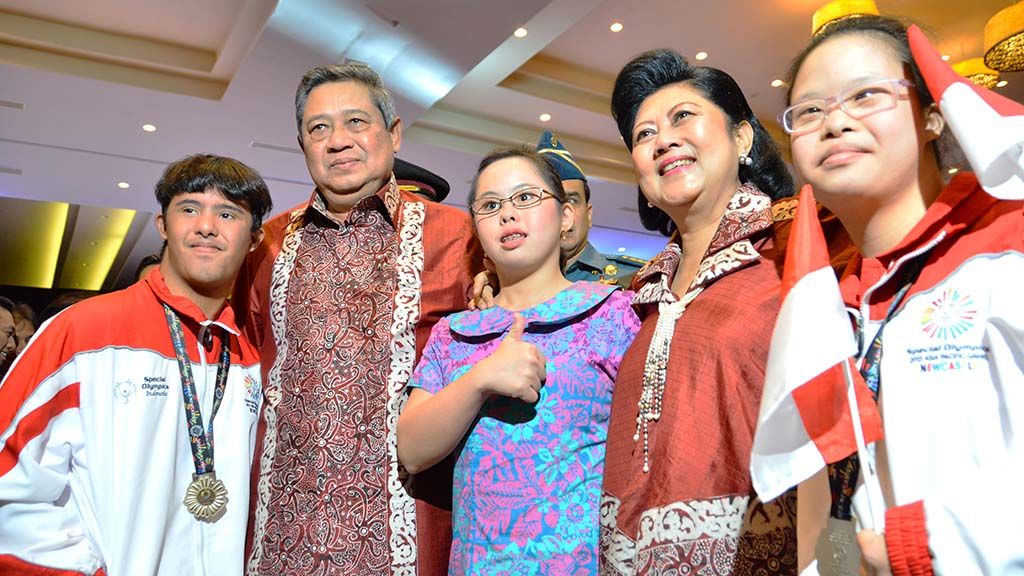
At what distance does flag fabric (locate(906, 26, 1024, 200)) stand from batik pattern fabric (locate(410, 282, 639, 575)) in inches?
32.0

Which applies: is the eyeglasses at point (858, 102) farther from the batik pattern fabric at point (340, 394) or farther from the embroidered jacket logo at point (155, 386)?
the embroidered jacket logo at point (155, 386)

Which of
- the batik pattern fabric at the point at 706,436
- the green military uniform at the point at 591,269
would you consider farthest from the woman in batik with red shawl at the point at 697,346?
the green military uniform at the point at 591,269

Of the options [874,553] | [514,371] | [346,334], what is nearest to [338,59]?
[346,334]

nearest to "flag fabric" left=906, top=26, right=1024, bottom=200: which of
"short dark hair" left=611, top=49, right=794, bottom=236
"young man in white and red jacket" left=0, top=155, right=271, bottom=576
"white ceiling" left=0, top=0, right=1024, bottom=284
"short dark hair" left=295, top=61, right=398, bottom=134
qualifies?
"short dark hair" left=611, top=49, right=794, bottom=236

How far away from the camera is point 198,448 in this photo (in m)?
1.92

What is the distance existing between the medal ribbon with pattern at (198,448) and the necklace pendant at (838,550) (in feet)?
4.65

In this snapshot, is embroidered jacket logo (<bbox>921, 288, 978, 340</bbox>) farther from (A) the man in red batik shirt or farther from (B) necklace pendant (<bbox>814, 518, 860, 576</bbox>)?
(A) the man in red batik shirt

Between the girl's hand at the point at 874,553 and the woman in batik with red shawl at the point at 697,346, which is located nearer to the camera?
the girl's hand at the point at 874,553

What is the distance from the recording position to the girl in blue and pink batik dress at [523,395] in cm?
153

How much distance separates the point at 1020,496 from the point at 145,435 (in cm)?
175

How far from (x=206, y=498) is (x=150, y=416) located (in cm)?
24

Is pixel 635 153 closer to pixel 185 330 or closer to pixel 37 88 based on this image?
pixel 185 330

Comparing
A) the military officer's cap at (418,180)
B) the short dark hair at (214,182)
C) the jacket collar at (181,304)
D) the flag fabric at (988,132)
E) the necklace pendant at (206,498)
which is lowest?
the necklace pendant at (206,498)

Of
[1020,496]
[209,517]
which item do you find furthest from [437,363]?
[1020,496]
